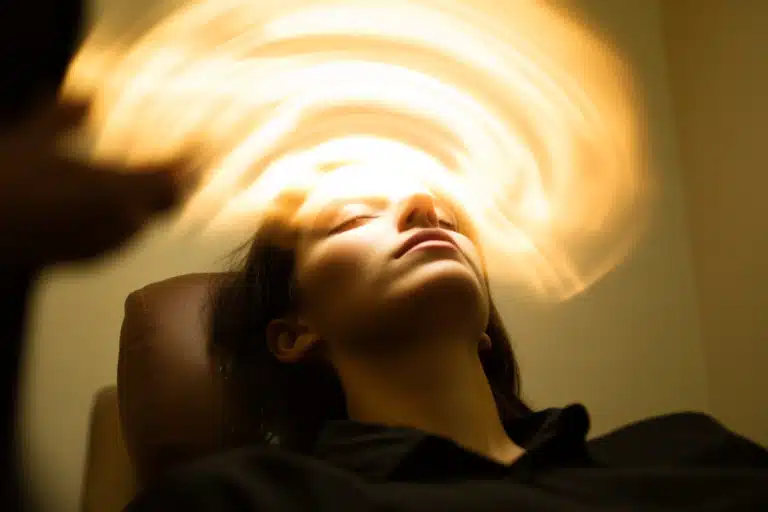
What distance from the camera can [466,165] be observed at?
3.34 feet

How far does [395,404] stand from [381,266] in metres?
0.16

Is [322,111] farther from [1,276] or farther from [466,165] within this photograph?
[1,276]

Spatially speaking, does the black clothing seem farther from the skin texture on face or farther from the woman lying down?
the skin texture on face

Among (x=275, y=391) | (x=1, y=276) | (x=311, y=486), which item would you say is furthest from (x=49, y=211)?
(x=275, y=391)

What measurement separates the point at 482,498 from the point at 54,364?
0.79 m

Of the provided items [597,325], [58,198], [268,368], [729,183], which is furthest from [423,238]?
[729,183]

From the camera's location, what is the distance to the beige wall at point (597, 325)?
44.5 inches

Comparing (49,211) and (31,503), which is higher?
(49,211)

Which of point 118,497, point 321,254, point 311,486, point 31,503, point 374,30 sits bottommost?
point 118,497

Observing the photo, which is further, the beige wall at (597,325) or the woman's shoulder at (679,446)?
the beige wall at (597,325)

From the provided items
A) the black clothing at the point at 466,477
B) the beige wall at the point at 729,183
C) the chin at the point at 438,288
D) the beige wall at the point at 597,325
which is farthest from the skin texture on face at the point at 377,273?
the beige wall at the point at 729,183

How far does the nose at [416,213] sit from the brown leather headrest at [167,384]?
34 cm

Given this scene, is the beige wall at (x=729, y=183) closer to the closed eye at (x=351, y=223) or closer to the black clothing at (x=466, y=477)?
the black clothing at (x=466, y=477)

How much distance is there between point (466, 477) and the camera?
705 mm
